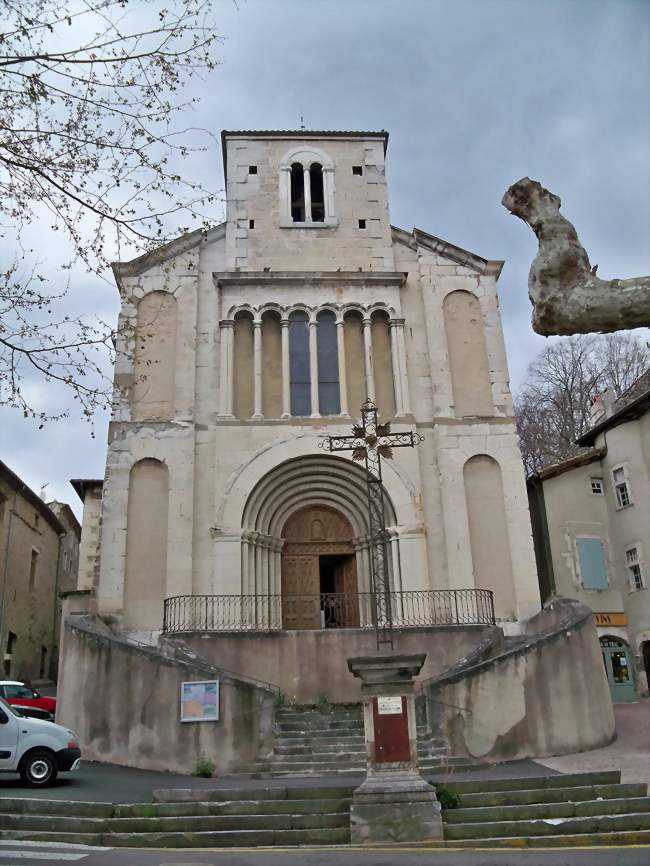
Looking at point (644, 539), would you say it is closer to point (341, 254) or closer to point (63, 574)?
point (341, 254)

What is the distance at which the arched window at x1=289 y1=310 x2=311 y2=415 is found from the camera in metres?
20.0

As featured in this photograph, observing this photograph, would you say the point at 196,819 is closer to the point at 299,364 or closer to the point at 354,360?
the point at 299,364

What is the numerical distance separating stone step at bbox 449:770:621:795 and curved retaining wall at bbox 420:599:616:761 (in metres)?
3.02

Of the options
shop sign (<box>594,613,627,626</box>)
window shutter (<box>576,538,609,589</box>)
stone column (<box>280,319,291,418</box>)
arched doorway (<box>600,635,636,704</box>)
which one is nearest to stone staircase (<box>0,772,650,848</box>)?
stone column (<box>280,319,291,418</box>)

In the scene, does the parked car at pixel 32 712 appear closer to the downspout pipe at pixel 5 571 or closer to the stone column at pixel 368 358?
the stone column at pixel 368 358

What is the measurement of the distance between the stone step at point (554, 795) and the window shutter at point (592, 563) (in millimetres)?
14459

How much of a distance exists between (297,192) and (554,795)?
17.9 metres

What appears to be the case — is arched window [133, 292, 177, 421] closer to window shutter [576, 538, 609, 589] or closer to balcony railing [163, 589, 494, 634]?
balcony railing [163, 589, 494, 634]

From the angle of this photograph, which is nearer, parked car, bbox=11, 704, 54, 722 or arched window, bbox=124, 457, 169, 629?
parked car, bbox=11, 704, 54, 722

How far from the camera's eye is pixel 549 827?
29.3 ft

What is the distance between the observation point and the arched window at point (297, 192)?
22.6m

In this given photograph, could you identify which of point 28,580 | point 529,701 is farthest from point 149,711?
point 28,580

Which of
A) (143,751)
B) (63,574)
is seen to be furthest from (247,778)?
(63,574)

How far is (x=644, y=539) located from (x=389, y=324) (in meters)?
10.2
